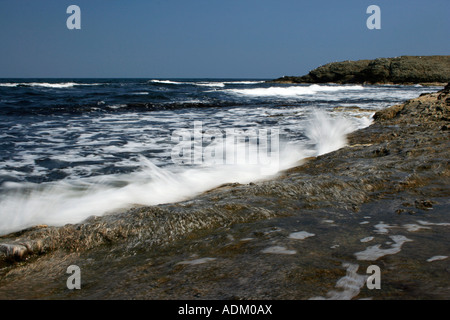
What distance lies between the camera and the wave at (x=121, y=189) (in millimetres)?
2656

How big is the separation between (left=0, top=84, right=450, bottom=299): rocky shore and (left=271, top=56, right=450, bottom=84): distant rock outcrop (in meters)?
50.8

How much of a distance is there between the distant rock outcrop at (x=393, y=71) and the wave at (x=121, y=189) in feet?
161

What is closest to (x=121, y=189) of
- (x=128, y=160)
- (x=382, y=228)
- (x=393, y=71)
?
(x=128, y=160)

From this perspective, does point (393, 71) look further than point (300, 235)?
Yes

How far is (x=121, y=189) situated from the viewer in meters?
3.27

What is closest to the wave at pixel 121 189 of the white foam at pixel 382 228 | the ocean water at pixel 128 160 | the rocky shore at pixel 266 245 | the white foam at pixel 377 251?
the ocean water at pixel 128 160

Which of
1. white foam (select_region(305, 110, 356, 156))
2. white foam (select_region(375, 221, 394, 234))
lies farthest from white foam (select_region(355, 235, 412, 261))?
white foam (select_region(305, 110, 356, 156))

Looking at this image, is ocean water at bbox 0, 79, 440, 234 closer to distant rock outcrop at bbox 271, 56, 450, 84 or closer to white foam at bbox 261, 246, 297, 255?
white foam at bbox 261, 246, 297, 255

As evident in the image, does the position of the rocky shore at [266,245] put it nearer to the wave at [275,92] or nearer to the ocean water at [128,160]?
the ocean water at [128,160]

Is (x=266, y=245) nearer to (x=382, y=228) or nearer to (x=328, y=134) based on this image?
(x=382, y=228)

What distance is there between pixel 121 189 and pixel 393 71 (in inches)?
2040

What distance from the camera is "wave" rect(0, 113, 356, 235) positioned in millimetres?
2656

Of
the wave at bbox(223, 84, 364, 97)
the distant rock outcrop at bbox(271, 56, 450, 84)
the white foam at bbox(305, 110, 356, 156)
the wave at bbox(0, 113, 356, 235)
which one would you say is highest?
the distant rock outcrop at bbox(271, 56, 450, 84)

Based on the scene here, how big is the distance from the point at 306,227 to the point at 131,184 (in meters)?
2.08
